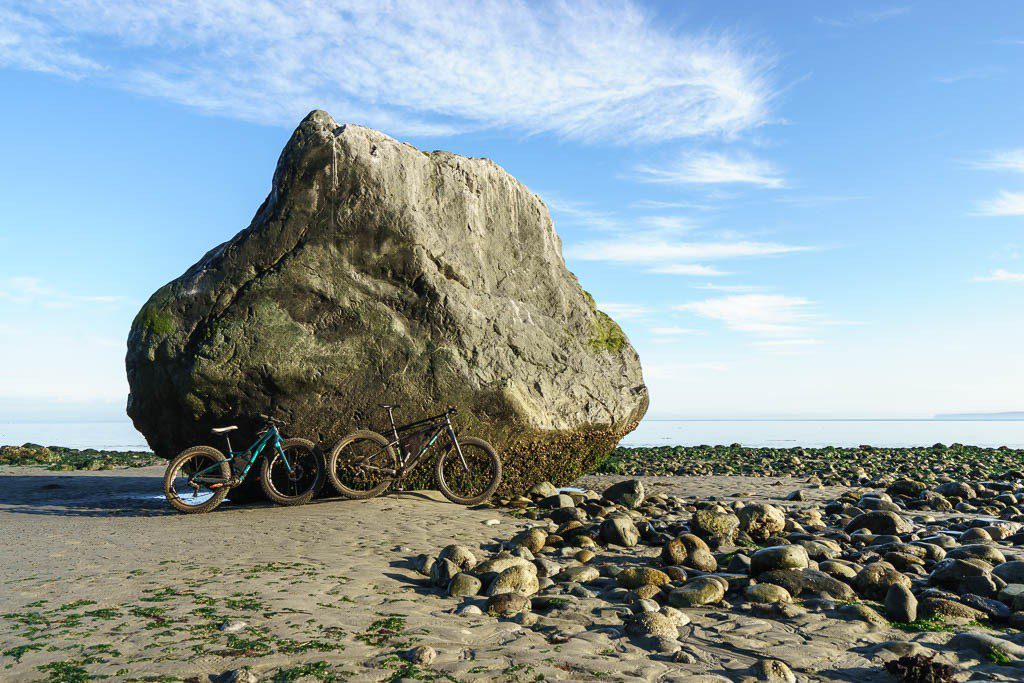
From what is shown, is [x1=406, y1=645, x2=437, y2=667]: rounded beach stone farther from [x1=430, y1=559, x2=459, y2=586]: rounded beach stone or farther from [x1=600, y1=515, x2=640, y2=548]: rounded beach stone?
[x1=600, y1=515, x2=640, y2=548]: rounded beach stone

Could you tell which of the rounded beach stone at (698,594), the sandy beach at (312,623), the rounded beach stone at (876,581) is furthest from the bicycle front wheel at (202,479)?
the rounded beach stone at (876,581)

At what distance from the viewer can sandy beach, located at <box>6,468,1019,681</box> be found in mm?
3893

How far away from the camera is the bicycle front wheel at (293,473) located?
9.55 meters

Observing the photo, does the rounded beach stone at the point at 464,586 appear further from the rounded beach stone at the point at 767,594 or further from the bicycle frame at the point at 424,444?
the bicycle frame at the point at 424,444

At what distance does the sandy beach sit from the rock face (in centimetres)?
226

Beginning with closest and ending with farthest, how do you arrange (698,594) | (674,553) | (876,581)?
(698,594), (876,581), (674,553)

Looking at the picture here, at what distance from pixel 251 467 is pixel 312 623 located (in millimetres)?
5649

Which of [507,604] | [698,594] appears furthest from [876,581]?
[507,604]

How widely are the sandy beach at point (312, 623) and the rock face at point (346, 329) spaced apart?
7.41ft

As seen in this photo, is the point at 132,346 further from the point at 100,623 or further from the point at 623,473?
the point at 623,473

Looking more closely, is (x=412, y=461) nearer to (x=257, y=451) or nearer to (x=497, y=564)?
(x=257, y=451)

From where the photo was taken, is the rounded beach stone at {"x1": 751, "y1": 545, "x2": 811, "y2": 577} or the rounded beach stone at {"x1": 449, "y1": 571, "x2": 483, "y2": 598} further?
the rounded beach stone at {"x1": 751, "y1": 545, "x2": 811, "y2": 577}

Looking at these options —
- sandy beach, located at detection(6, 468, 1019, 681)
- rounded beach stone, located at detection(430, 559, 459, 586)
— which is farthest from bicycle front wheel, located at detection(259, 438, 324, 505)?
rounded beach stone, located at detection(430, 559, 459, 586)

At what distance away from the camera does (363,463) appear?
9633 millimetres
